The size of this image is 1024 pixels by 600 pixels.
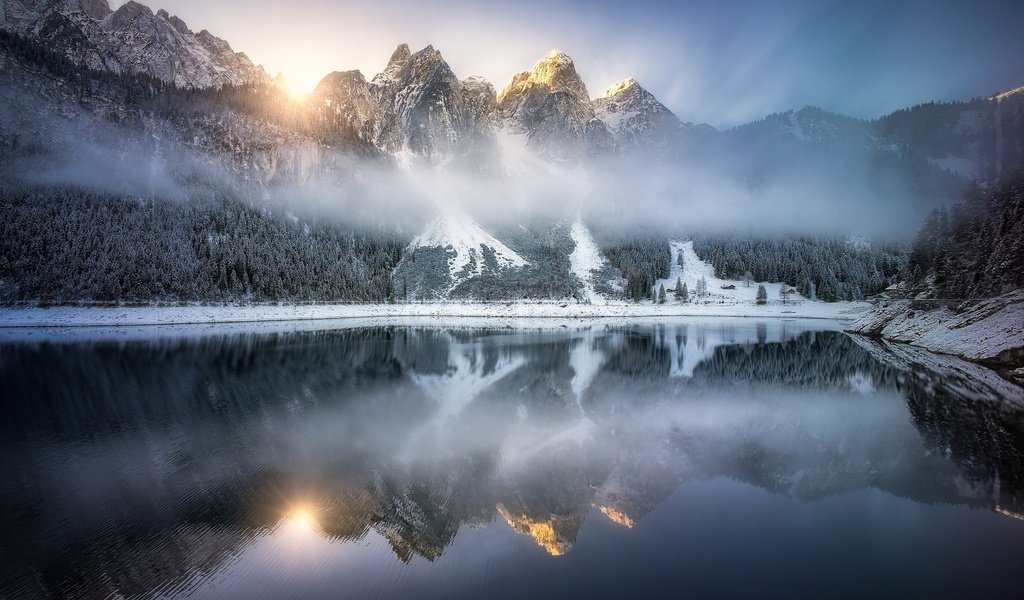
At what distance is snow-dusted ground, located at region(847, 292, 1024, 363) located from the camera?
1093 inches

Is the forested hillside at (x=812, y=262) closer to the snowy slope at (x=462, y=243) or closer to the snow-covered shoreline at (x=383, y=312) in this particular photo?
the snow-covered shoreline at (x=383, y=312)

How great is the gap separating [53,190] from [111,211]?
9741 millimetres

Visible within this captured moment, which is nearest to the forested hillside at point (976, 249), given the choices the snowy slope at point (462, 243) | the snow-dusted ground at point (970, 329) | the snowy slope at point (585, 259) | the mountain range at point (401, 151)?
the snow-dusted ground at point (970, 329)

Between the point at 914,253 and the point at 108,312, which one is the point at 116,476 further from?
the point at 914,253

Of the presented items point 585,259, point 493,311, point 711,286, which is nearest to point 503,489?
point 493,311

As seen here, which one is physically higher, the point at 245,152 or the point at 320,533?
the point at 245,152

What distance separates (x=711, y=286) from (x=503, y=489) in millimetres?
129476

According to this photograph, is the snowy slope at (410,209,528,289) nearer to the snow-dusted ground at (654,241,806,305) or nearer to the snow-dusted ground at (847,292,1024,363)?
the snow-dusted ground at (654,241,806,305)

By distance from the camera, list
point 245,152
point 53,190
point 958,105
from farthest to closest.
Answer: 1. point 958,105
2. point 245,152
3. point 53,190

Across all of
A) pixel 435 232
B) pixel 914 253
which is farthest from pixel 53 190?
pixel 914 253

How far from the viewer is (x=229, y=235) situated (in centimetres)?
9650

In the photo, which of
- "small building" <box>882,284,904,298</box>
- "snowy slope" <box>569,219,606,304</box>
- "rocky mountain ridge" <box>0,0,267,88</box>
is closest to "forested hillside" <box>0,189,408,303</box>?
"snowy slope" <box>569,219,606,304</box>

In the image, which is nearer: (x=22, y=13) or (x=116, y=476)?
(x=116, y=476)

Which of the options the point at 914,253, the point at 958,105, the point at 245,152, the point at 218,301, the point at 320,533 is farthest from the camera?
the point at 958,105
